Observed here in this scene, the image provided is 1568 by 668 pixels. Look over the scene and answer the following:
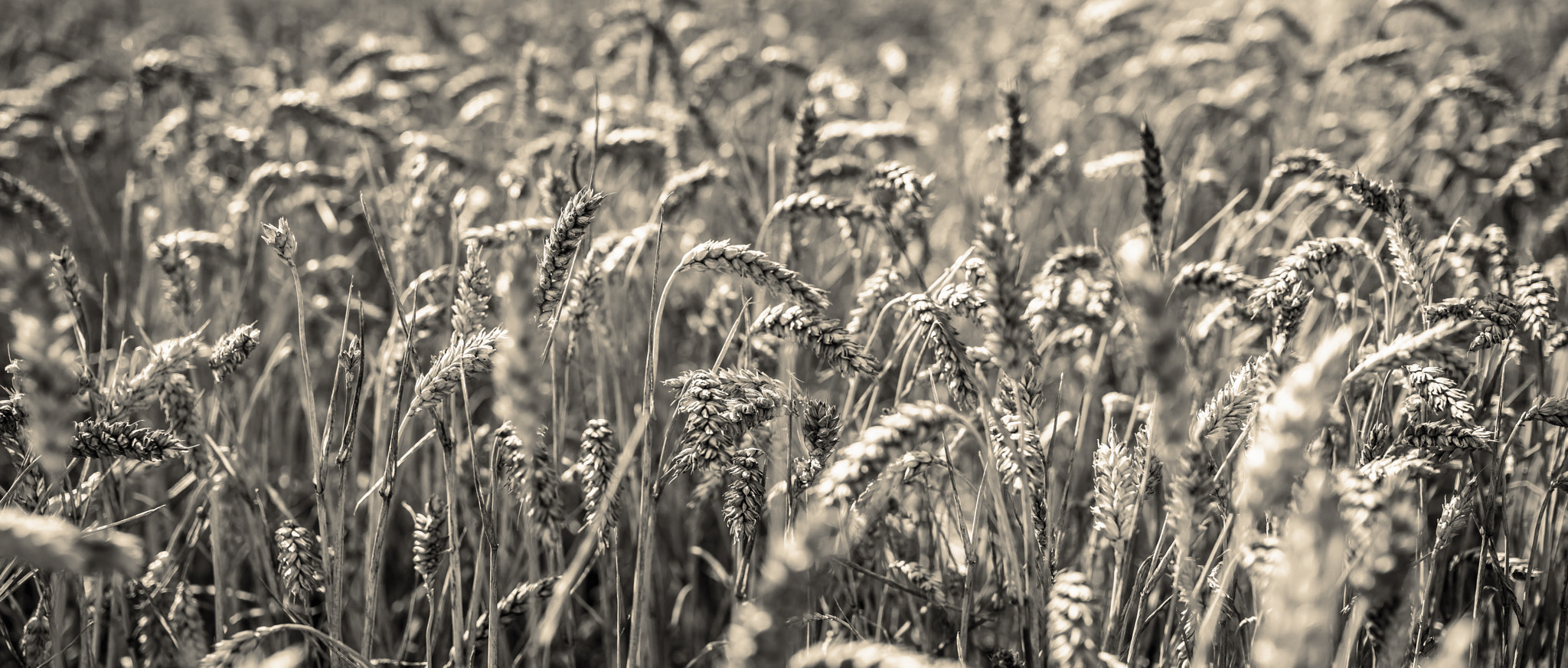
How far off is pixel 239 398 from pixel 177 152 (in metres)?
1.27

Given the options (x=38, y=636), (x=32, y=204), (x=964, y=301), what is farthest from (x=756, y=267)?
(x=32, y=204)

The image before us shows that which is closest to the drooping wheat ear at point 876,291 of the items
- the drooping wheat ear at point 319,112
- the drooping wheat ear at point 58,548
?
the drooping wheat ear at point 58,548

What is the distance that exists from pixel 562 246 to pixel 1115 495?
0.85 meters

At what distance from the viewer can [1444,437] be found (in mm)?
1287

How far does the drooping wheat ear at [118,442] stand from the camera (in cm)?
124

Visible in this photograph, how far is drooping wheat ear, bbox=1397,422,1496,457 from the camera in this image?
1.26 m

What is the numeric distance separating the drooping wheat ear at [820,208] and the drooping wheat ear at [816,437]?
0.38 m

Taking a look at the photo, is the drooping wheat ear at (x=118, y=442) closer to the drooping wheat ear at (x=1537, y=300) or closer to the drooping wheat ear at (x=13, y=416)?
the drooping wheat ear at (x=13, y=416)

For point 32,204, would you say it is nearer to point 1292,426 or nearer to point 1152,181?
point 1152,181

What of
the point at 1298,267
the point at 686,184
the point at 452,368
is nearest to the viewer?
the point at 452,368

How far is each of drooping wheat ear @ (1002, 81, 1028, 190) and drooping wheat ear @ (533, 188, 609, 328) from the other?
0.95 m

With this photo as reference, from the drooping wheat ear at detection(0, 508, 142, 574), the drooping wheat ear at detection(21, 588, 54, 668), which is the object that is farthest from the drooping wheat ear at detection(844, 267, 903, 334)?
the drooping wheat ear at detection(21, 588, 54, 668)

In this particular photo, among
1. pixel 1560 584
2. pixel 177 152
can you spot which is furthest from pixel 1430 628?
pixel 177 152

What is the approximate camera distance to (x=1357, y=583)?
0.88 metres
